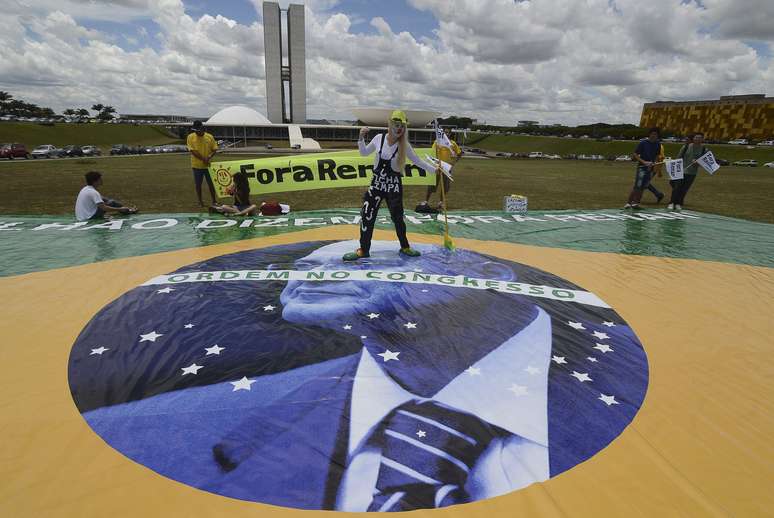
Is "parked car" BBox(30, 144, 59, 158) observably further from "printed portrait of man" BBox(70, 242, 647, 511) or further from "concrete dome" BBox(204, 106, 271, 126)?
"concrete dome" BBox(204, 106, 271, 126)

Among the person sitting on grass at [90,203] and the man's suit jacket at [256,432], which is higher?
the person sitting on grass at [90,203]

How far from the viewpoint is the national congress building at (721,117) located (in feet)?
243

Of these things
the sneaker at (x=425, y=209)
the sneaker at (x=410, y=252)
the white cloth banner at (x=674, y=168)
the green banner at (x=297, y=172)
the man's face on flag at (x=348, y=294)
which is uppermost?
the white cloth banner at (x=674, y=168)

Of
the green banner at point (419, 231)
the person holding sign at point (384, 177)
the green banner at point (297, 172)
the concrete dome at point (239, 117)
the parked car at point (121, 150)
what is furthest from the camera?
the concrete dome at point (239, 117)

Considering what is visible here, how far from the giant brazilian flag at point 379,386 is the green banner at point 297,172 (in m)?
4.54

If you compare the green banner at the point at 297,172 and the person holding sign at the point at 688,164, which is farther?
the person holding sign at the point at 688,164

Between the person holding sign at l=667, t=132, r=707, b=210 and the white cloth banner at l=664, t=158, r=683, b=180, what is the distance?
0.20 m

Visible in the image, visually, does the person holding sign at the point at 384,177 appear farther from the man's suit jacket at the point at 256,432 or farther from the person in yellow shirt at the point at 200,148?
the person in yellow shirt at the point at 200,148

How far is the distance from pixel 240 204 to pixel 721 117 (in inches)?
4149

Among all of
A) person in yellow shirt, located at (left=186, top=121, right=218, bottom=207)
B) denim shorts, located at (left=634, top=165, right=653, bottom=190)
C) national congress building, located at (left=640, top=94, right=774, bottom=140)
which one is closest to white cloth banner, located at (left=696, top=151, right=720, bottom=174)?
denim shorts, located at (left=634, top=165, right=653, bottom=190)

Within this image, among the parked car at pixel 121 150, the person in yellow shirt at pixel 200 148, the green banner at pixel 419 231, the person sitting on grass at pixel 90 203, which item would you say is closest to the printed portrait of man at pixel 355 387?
the green banner at pixel 419 231

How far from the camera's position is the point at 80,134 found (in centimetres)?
6694

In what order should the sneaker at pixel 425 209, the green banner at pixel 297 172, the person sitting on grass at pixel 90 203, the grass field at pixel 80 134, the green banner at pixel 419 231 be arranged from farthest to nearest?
the grass field at pixel 80 134 → the green banner at pixel 297 172 → the sneaker at pixel 425 209 → the person sitting on grass at pixel 90 203 → the green banner at pixel 419 231

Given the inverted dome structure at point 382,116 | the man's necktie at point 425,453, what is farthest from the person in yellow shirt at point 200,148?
the inverted dome structure at point 382,116
